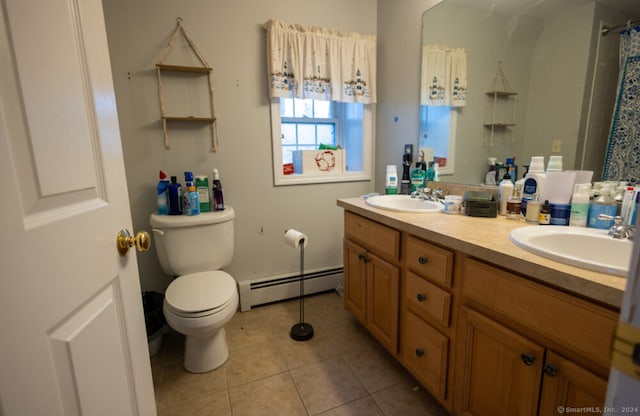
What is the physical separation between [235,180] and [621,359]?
2.03 meters

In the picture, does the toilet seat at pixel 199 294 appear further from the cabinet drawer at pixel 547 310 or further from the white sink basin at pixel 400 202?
the cabinet drawer at pixel 547 310

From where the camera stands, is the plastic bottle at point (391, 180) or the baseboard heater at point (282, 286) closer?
the plastic bottle at point (391, 180)

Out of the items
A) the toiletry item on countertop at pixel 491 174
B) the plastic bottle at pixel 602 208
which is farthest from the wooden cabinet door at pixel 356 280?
the plastic bottle at pixel 602 208

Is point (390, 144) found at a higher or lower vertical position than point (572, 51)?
lower

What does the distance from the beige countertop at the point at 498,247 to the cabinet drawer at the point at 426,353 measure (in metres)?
0.41

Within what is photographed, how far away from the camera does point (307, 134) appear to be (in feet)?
8.21

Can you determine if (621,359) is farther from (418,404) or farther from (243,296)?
(243,296)

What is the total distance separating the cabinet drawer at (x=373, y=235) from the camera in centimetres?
143

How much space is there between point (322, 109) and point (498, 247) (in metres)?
1.93

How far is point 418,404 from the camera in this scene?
139cm

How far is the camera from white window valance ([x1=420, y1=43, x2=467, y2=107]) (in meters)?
1.69

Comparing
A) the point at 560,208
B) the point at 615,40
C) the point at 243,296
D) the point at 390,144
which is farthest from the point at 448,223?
the point at 243,296

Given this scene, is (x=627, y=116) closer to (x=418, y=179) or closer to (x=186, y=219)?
(x=418, y=179)

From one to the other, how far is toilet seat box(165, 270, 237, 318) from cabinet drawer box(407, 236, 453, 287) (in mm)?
943
